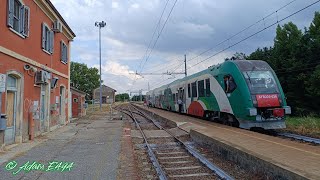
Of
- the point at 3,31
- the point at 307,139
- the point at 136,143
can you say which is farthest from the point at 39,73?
the point at 307,139

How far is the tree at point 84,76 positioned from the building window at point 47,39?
86.2 m

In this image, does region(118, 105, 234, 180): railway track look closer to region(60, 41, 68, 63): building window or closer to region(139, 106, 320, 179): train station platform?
region(139, 106, 320, 179): train station platform

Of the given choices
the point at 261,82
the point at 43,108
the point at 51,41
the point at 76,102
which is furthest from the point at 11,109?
the point at 76,102

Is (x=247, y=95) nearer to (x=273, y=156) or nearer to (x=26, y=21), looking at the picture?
(x=273, y=156)

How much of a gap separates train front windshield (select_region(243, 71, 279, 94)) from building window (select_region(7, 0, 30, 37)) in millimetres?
9313

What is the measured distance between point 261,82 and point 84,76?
94586 mm

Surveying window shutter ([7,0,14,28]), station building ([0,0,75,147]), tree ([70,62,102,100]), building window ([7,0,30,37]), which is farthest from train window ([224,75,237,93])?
tree ([70,62,102,100])

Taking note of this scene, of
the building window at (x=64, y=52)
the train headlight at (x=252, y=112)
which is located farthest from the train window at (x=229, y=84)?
the building window at (x=64, y=52)

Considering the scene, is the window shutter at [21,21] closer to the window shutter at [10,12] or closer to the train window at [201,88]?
the window shutter at [10,12]

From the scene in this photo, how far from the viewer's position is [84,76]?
106 meters

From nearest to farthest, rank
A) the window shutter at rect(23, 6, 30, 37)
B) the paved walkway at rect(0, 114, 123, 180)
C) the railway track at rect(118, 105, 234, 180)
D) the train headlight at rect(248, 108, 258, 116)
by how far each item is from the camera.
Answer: the paved walkway at rect(0, 114, 123, 180), the railway track at rect(118, 105, 234, 180), the window shutter at rect(23, 6, 30, 37), the train headlight at rect(248, 108, 258, 116)

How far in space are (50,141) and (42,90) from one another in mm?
3907

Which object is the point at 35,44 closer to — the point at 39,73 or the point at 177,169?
the point at 39,73

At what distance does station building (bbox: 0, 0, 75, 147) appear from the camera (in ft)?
39.7
